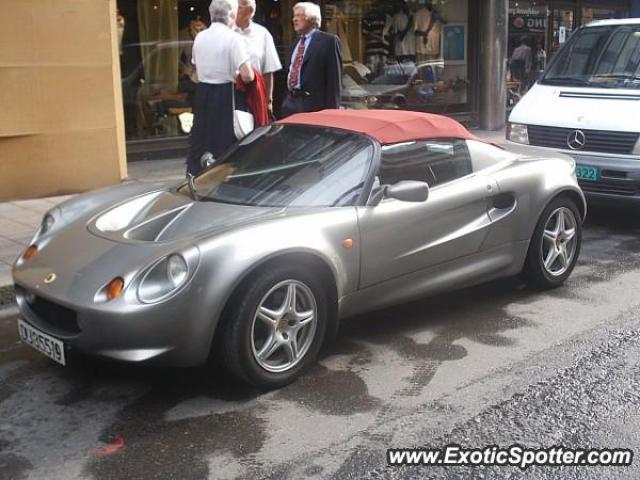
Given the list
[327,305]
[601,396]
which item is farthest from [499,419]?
[327,305]

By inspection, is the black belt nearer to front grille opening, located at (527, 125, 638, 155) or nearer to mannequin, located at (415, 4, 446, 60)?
Answer: front grille opening, located at (527, 125, 638, 155)

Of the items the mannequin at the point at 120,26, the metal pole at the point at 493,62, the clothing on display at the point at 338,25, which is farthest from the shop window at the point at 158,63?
the metal pole at the point at 493,62

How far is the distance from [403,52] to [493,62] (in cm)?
160

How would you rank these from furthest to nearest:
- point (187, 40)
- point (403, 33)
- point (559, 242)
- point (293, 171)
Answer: point (403, 33) → point (187, 40) → point (559, 242) → point (293, 171)

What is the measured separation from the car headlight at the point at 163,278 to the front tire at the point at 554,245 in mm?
2732

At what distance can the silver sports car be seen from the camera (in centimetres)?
375

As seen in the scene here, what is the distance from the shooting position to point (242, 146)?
205 inches

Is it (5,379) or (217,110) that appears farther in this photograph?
(217,110)

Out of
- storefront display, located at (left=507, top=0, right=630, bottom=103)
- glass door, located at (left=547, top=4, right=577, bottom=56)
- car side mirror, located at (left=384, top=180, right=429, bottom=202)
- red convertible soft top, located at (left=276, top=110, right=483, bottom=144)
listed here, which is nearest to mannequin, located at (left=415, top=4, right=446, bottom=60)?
storefront display, located at (left=507, top=0, right=630, bottom=103)

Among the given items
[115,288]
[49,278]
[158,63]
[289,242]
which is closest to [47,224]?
[49,278]

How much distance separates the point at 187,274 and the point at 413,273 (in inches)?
59.4

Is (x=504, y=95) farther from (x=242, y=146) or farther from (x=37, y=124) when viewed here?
(x=242, y=146)

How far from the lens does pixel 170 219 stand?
4.30m

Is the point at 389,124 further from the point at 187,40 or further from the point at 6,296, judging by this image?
the point at 187,40
